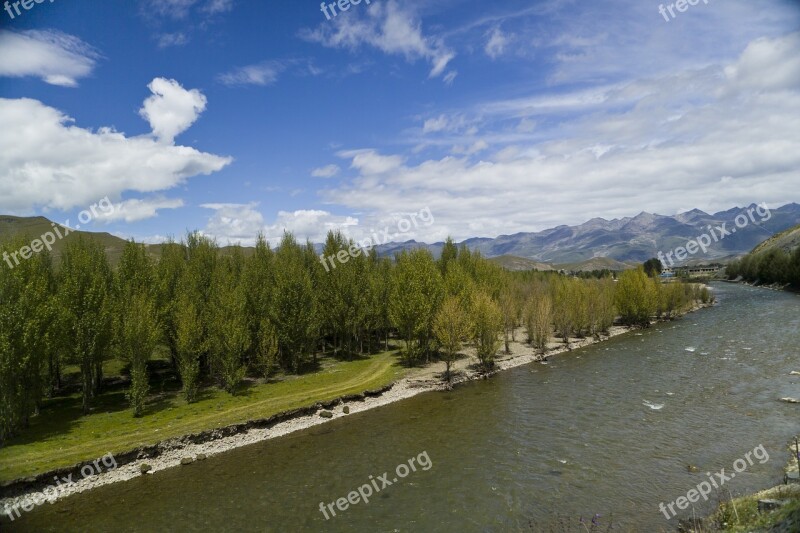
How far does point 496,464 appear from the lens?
98.4ft

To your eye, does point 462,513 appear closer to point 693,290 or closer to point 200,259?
point 200,259

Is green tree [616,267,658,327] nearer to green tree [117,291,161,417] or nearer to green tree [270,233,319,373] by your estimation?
green tree [270,233,319,373]

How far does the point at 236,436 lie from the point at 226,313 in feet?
56.6

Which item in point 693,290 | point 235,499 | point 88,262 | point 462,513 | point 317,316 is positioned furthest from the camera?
point 693,290

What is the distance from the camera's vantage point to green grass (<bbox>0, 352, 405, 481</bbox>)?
101 ft

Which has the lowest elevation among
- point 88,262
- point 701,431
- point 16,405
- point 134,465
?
point 701,431

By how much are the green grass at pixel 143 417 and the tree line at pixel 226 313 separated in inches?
67.4

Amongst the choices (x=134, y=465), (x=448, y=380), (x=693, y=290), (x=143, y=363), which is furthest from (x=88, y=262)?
(x=693, y=290)

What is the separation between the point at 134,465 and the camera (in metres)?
31.6

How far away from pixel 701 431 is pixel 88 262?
61.5m

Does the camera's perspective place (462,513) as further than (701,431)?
No

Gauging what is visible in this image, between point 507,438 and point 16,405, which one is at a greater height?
point 16,405

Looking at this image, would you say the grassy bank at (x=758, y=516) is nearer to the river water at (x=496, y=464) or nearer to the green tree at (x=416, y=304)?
the river water at (x=496, y=464)

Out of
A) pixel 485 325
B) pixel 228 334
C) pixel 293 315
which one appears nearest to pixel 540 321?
pixel 485 325
